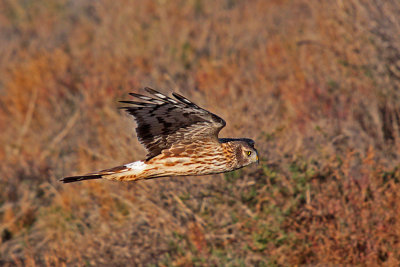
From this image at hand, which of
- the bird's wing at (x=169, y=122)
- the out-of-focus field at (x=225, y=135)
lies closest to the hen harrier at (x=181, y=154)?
the bird's wing at (x=169, y=122)

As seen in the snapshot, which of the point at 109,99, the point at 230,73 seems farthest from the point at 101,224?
the point at 230,73

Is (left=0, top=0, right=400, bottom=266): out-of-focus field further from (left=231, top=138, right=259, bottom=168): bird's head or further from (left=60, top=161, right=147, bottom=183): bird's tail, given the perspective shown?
(left=60, top=161, right=147, bottom=183): bird's tail

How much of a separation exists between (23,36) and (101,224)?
827cm

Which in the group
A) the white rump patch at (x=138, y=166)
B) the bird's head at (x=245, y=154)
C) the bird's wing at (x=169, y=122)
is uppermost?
the bird's wing at (x=169, y=122)

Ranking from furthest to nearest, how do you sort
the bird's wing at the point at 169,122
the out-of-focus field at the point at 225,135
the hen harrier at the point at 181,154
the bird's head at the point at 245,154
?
the out-of-focus field at the point at 225,135 < the bird's head at the point at 245,154 < the hen harrier at the point at 181,154 < the bird's wing at the point at 169,122

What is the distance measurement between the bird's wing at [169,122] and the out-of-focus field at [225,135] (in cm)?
105

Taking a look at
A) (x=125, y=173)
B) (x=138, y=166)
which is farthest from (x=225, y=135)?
(x=125, y=173)

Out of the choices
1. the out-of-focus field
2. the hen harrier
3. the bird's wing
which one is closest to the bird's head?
the hen harrier

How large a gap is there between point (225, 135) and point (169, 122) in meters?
1.69

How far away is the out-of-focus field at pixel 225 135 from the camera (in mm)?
6719

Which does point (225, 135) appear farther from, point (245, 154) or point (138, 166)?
point (138, 166)

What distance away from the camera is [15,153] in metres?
9.98

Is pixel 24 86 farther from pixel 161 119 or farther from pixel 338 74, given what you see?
pixel 161 119

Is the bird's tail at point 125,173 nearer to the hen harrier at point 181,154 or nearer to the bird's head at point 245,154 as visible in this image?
the hen harrier at point 181,154
